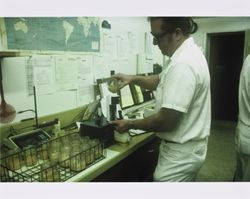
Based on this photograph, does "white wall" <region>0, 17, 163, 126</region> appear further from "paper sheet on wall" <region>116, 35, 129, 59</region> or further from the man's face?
the man's face

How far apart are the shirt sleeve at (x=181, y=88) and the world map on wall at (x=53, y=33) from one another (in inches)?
31.3

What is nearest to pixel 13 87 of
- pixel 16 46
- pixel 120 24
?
pixel 16 46

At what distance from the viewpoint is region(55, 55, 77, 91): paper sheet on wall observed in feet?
4.88

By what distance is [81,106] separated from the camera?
166 cm

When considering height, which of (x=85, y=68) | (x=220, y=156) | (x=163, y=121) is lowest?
(x=220, y=156)

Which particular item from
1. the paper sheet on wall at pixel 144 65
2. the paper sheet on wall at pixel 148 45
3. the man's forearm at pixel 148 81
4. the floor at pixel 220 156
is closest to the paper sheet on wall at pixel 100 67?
the man's forearm at pixel 148 81

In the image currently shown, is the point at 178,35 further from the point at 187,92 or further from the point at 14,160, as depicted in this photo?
the point at 14,160

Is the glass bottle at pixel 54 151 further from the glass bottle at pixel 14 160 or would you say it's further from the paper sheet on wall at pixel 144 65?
the paper sheet on wall at pixel 144 65

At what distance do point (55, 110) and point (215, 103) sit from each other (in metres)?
1.58

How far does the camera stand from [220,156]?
2.55m

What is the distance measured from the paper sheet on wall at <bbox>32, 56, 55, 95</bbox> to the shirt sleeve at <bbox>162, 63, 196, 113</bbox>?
774 millimetres

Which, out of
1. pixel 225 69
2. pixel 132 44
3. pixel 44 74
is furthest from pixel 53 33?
pixel 225 69

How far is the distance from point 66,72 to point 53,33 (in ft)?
0.84

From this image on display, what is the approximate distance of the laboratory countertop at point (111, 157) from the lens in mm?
983
